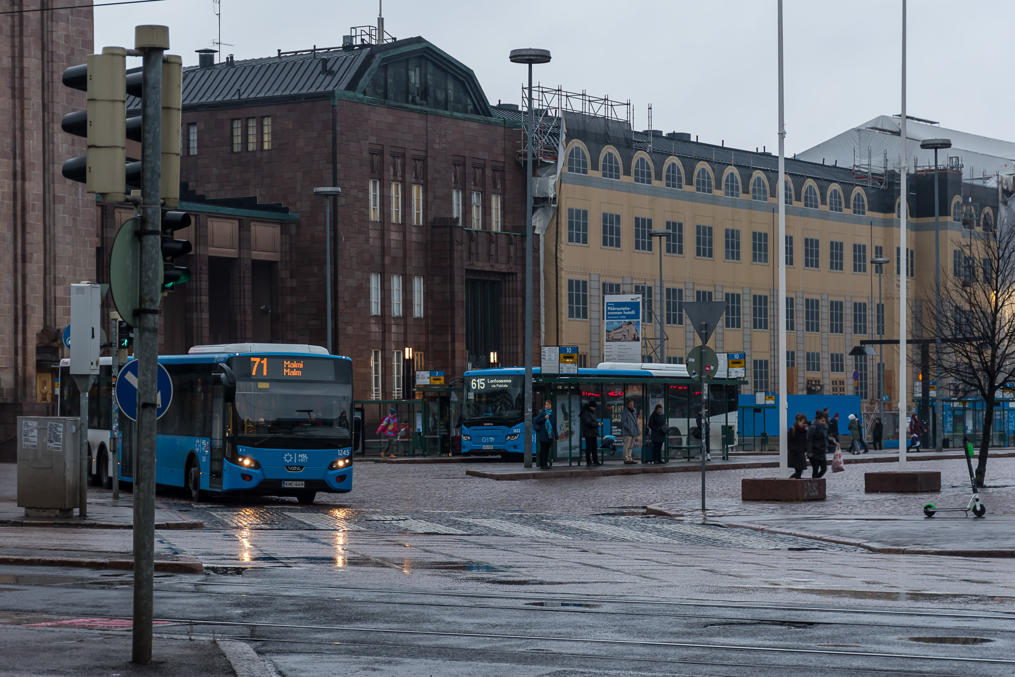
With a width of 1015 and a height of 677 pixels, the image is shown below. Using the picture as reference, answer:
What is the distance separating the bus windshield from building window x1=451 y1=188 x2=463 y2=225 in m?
25.5

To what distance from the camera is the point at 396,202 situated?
2928 inches

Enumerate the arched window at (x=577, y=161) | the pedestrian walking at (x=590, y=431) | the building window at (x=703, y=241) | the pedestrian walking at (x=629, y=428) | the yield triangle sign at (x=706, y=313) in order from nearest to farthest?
the yield triangle sign at (x=706, y=313) → the pedestrian walking at (x=590, y=431) → the pedestrian walking at (x=629, y=428) → the arched window at (x=577, y=161) → the building window at (x=703, y=241)

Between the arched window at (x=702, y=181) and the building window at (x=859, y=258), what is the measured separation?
42.1ft

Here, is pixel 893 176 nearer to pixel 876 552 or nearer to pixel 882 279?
pixel 882 279

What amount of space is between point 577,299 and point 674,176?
957 cm

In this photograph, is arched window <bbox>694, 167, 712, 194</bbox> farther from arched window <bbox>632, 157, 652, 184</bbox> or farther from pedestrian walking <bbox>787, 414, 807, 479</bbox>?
pedestrian walking <bbox>787, 414, 807, 479</bbox>

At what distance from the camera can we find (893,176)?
327 ft

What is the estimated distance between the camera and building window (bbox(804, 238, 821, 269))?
92.8m

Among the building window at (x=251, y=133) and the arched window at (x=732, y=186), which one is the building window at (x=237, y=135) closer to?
the building window at (x=251, y=133)

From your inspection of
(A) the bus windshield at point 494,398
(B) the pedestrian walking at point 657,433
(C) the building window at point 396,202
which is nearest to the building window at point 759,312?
(C) the building window at point 396,202

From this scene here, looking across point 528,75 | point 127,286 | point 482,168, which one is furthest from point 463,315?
point 127,286

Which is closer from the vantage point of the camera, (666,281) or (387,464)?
(387,464)

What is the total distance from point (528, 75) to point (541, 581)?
29604mm

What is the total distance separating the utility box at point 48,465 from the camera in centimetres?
2369
